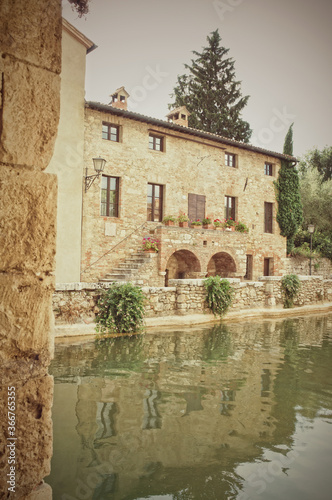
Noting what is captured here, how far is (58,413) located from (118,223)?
35.3 feet

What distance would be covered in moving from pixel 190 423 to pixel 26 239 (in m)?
3.97

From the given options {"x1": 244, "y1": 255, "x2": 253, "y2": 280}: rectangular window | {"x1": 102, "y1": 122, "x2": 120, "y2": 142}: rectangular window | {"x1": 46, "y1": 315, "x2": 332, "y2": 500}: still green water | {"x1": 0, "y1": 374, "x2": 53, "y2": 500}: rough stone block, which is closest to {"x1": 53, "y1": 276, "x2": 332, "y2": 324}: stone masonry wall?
{"x1": 46, "y1": 315, "x2": 332, "y2": 500}: still green water

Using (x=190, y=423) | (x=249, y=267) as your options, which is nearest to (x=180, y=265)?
(x=249, y=267)

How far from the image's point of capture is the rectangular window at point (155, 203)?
54.3ft

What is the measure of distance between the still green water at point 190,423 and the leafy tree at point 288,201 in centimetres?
1331

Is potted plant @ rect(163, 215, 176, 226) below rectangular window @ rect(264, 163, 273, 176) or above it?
below

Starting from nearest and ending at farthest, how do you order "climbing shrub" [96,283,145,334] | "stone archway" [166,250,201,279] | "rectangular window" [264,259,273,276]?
"climbing shrub" [96,283,145,334] < "stone archway" [166,250,201,279] < "rectangular window" [264,259,273,276]

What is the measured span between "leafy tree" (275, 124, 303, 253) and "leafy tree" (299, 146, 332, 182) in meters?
15.0

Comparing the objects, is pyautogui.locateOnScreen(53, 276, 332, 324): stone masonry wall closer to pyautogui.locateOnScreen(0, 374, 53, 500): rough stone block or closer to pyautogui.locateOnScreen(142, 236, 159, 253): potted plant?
pyautogui.locateOnScreen(142, 236, 159, 253): potted plant

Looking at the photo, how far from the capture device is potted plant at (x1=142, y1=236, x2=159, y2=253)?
A: 1484 centimetres

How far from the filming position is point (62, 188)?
39.3ft

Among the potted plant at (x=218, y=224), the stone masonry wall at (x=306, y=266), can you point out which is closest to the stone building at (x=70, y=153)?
the potted plant at (x=218, y=224)

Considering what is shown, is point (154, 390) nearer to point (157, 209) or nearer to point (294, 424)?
point (294, 424)

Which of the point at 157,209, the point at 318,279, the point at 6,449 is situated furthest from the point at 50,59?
the point at 318,279
